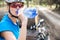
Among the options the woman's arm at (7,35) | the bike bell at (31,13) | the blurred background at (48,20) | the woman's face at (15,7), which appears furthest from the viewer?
the blurred background at (48,20)

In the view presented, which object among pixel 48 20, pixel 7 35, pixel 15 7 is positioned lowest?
pixel 48 20

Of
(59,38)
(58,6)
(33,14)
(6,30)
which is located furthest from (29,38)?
(58,6)

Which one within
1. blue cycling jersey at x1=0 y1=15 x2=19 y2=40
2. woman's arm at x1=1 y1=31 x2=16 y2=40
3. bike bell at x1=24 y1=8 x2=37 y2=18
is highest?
bike bell at x1=24 y1=8 x2=37 y2=18

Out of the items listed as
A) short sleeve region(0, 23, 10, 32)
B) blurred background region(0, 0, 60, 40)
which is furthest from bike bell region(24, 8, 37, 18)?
short sleeve region(0, 23, 10, 32)

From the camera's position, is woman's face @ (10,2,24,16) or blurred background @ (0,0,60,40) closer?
woman's face @ (10,2,24,16)

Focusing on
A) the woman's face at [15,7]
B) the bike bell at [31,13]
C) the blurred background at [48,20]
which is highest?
the woman's face at [15,7]

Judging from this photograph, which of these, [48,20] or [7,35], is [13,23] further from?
[48,20]

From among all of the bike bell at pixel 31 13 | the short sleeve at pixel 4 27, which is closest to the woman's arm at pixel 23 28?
the short sleeve at pixel 4 27

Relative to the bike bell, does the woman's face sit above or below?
above

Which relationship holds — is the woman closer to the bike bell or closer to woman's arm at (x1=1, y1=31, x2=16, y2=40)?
woman's arm at (x1=1, y1=31, x2=16, y2=40)

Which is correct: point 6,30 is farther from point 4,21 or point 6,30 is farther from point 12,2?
point 12,2

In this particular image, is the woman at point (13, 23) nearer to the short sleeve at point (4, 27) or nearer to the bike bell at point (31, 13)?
the short sleeve at point (4, 27)

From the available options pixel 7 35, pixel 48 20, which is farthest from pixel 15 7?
pixel 48 20

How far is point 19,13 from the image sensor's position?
77.9 inches
